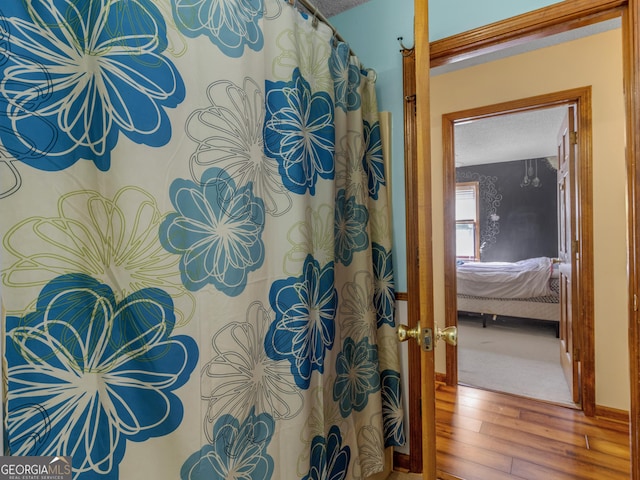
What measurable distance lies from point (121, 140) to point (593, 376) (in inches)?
117

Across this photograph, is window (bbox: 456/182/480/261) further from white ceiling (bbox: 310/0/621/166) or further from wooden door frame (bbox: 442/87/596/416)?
wooden door frame (bbox: 442/87/596/416)

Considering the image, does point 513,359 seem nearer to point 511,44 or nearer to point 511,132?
point 511,44

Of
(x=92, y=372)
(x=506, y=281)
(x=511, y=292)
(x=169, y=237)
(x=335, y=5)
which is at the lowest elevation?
(x=511, y=292)

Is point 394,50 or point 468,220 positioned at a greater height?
point 394,50

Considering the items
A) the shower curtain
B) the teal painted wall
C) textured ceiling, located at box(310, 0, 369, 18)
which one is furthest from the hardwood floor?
textured ceiling, located at box(310, 0, 369, 18)

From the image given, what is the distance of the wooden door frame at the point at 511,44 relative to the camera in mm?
886

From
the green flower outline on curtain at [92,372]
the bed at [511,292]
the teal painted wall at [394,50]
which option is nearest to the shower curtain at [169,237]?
Result: the green flower outline on curtain at [92,372]

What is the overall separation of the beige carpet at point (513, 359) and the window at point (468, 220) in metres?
2.26

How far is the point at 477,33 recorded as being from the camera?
1.42 meters

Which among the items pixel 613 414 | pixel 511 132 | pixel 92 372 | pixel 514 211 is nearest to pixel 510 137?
pixel 511 132

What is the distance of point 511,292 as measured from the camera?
4.24 metres


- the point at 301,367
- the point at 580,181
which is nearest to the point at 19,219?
the point at 301,367

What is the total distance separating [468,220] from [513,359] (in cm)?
394

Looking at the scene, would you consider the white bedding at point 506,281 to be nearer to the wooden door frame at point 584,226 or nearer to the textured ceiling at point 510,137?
the textured ceiling at point 510,137
